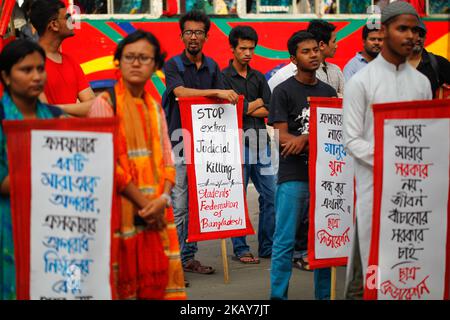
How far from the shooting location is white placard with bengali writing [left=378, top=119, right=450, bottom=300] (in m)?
5.68

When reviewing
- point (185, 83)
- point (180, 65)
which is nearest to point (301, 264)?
point (185, 83)

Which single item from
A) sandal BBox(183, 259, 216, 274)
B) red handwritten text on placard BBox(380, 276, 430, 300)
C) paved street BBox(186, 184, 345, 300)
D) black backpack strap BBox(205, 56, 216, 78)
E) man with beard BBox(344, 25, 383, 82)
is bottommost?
paved street BBox(186, 184, 345, 300)

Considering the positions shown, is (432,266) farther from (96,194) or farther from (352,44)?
(352,44)

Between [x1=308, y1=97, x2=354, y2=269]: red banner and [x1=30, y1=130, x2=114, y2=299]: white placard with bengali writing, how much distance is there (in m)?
2.24

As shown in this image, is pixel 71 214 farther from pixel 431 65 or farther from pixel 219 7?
pixel 219 7

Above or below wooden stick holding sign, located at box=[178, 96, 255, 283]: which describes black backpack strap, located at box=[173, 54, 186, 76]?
above

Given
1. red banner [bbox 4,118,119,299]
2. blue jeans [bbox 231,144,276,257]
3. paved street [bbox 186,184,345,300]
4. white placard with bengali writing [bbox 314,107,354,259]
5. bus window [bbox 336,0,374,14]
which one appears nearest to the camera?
red banner [bbox 4,118,119,299]

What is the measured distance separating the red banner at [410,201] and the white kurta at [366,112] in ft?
0.38

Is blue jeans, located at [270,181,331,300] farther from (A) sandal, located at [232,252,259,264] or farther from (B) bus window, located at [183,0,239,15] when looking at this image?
(B) bus window, located at [183,0,239,15]

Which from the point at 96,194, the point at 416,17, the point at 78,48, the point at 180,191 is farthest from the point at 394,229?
the point at 78,48

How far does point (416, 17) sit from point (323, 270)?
210 cm

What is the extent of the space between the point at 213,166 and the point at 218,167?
0.05 meters

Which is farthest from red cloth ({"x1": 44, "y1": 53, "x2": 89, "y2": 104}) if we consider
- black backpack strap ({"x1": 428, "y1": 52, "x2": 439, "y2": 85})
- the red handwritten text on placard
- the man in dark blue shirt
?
black backpack strap ({"x1": 428, "y1": 52, "x2": 439, "y2": 85})

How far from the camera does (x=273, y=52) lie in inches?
558
